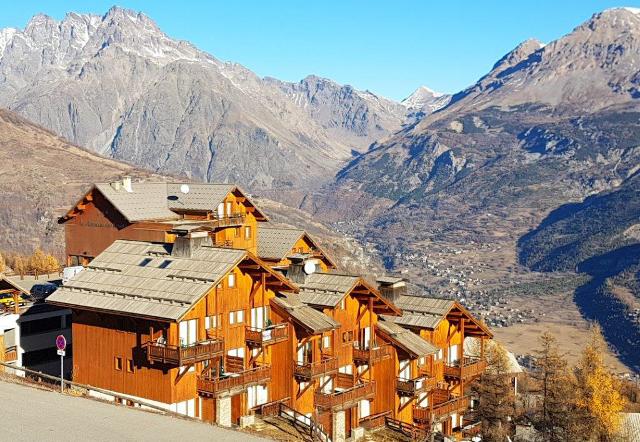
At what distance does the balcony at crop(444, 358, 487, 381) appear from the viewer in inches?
2467

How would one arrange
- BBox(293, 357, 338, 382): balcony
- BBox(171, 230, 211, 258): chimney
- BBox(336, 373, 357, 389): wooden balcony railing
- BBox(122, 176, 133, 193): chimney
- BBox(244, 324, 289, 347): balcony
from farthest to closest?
BBox(122, 176, 133, 193): chimney < BBox(336, 373, 357, 389): wooden balcony railing < BBox(293, 357, 338, 382): balcony < BBox(244, 324, 289, 347): balcony < BBox(171, 230, 211, 258): chimney

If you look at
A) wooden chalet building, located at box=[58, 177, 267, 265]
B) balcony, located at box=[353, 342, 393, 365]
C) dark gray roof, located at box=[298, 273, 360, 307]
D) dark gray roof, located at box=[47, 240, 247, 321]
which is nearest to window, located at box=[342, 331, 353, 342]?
balcony, located at box=[353, 342, 393, 365]

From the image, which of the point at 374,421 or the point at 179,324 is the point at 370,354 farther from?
the point at 179,324

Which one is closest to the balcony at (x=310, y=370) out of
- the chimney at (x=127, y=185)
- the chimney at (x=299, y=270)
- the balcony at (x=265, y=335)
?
the balcony at (x=265, y=335)

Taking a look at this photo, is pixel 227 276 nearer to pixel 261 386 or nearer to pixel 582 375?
pixel 261 386

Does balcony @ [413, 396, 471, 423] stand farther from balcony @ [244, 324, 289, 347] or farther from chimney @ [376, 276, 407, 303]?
balcony @ [244, 324, 289, 347]

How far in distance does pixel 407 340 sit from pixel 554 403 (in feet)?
50.7

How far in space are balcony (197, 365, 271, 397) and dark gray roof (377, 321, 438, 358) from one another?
1196 centimetres

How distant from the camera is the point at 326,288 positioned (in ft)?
179

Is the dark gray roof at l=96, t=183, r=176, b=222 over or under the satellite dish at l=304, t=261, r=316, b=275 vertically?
over

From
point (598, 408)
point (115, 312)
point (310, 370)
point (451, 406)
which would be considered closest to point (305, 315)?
point (310, 370)

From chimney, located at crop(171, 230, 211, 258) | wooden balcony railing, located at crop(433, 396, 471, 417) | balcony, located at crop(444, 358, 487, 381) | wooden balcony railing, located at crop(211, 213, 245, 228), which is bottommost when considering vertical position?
wooden balcony railing, located at crop(433, 396, 471, 417)

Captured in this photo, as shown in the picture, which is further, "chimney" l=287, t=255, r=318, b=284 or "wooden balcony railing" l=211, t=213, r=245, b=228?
"wooden balcony railing" l=211, t=213, r=245, b=228

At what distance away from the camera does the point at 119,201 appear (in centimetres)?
6794
